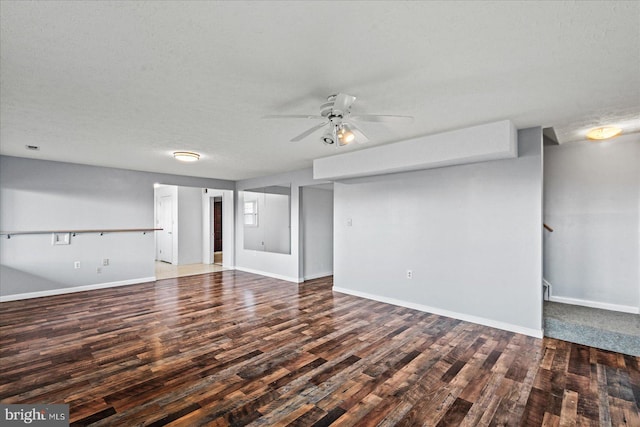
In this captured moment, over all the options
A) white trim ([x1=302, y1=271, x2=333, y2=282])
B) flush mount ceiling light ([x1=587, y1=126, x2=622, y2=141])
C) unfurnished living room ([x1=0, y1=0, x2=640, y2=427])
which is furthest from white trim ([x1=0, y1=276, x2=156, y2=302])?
flush mount ceiling light ([x1=587, y1=126, x2=622, y2=141])

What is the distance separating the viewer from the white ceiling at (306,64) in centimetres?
150

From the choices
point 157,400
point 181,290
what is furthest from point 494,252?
point 181,290

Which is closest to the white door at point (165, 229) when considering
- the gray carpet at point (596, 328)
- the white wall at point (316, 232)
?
the white wall at point (316, 232)

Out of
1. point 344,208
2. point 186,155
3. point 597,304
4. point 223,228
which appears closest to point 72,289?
point 186,155

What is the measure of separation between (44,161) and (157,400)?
506 cm

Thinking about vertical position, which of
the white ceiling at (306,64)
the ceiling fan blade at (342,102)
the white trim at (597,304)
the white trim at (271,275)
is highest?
the white ceiling at (306,64)

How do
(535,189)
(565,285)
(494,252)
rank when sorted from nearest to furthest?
(535,189), (494,252), (565,285)

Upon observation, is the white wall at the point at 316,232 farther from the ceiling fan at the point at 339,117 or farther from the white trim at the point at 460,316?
the ceiling fan at the point at 339,117

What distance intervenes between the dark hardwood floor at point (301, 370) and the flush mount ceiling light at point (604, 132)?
7.74ft

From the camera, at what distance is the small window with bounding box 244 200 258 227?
283 inches

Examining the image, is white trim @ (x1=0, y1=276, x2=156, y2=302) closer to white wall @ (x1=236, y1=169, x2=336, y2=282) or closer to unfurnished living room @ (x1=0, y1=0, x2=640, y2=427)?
unfurnished living room @ (x1=0, y1=0, x2=640, y2=427)

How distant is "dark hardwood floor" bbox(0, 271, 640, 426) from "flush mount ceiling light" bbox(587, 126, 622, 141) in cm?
236

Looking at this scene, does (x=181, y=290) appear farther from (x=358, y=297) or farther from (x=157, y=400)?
(x=157, y=400)

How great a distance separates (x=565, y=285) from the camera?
405 centimetres
